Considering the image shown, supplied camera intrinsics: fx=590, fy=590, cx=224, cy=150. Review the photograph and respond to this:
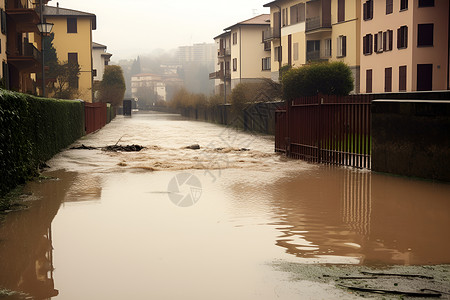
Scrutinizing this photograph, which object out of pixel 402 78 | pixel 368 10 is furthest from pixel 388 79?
pixel 368 10

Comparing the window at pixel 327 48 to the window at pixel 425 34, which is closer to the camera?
the window at pixel 425 34

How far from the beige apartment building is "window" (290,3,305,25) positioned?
42.4ft

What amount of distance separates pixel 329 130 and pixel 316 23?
39.1 meters

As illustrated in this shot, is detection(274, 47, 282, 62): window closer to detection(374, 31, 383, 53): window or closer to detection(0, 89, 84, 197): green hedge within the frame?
detection(374, 31, 383, 53): window

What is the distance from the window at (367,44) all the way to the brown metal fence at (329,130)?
91.8 ft

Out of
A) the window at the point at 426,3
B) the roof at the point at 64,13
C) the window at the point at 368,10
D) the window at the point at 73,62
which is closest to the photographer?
the window at the point at 426,3

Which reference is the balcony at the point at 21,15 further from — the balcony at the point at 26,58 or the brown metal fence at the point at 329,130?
→ the brown metal fence at the point at 329,130

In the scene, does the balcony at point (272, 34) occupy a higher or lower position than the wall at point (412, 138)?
higher

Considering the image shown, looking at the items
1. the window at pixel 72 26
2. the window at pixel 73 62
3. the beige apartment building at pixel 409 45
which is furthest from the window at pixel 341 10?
the window at pixel 72 26

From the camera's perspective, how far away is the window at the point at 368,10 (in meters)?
44.8

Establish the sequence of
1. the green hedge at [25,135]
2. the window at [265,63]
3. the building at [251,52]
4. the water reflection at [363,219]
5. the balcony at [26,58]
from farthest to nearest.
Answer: the building at [251,52] → the window at [265,63] → the balcony at [26,58] → the green hedge at [25,135] → the water reflection at [363,219]

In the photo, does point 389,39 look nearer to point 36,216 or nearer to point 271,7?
point 271,7

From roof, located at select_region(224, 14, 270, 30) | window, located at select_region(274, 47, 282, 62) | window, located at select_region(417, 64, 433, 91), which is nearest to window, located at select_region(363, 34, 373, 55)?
window, located at select_region(417, 64, 433, 91)

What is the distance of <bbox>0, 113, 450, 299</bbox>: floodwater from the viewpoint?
5.30 meters
